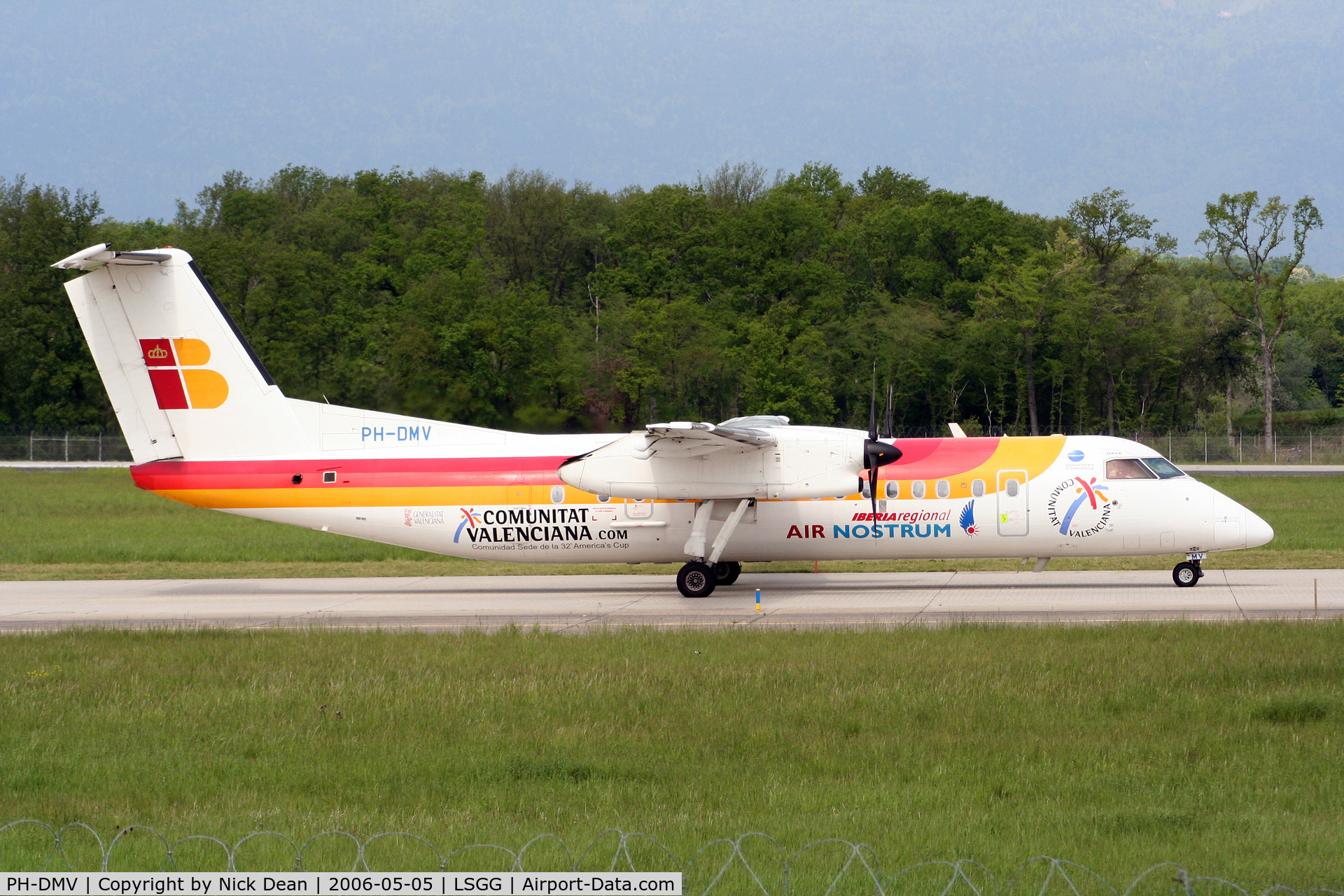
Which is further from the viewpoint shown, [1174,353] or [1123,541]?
[1174,353]

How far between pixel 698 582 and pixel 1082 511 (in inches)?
285

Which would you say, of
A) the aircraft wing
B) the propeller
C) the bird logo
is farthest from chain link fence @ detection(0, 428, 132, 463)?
the bird logo

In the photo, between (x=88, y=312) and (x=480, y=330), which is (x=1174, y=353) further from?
(x=88, y=312)

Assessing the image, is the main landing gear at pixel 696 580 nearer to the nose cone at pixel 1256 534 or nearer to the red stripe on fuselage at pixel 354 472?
the red stripe on fuselage at pixel 354 472

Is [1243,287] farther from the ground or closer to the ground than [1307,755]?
farther from the ground

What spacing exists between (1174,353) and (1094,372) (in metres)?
7.49

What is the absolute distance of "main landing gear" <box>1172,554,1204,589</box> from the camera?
2164 cm

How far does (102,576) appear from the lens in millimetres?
26984

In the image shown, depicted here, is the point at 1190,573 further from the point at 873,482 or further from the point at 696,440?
the point at 696,440

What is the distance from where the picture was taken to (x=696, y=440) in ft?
68.2

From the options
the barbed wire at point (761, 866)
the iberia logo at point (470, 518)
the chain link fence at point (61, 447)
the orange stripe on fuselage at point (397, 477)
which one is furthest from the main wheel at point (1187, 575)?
the chain link fence at point (61, 447)

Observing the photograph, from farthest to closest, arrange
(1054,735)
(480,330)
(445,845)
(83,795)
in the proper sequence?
(480,330) < (1054,735) < (83,795) < (445,845)

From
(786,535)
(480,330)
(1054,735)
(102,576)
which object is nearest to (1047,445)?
(786,535)

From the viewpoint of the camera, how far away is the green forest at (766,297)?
58.6 m
